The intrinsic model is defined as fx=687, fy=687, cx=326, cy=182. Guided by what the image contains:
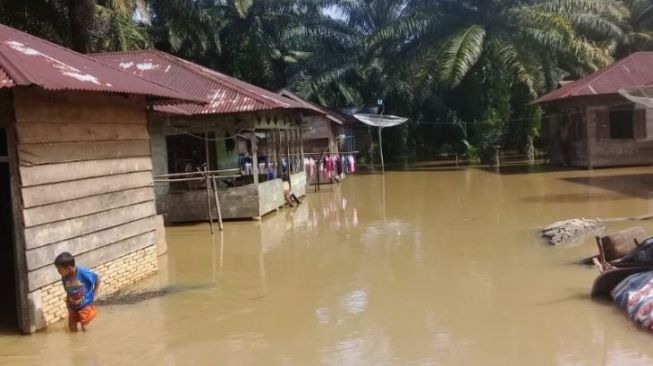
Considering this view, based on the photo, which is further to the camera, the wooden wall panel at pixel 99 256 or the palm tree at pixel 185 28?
the palm tree at pixel 185 28

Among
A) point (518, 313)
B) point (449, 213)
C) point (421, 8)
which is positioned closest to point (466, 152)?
point (421, 8)

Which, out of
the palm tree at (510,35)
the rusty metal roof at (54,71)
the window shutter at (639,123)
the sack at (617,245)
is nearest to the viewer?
the rusty metal roof at (54,71)

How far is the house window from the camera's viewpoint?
982 inches

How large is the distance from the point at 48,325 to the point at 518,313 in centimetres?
501

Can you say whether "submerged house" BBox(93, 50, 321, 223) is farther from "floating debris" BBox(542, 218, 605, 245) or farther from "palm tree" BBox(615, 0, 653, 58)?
"palm tree" BBox(615, 0, 653, 58)

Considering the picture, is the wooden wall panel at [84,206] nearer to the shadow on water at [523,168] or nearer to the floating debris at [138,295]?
the floating debris at [138,295]

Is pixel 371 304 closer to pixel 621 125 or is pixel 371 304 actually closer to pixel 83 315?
pixel 83 315

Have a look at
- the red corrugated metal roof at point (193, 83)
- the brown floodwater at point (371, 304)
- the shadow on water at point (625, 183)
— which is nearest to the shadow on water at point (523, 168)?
the shadow on water at point (625, 183)

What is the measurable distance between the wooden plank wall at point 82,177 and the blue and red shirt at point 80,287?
512 mm

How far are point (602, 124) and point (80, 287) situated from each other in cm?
2167

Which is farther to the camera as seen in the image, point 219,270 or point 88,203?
point 219,270

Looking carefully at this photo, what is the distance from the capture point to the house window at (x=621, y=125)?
81.9ft

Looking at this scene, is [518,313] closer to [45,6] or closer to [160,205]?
Result: [160,205]

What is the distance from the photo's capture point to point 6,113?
23.3 feet
